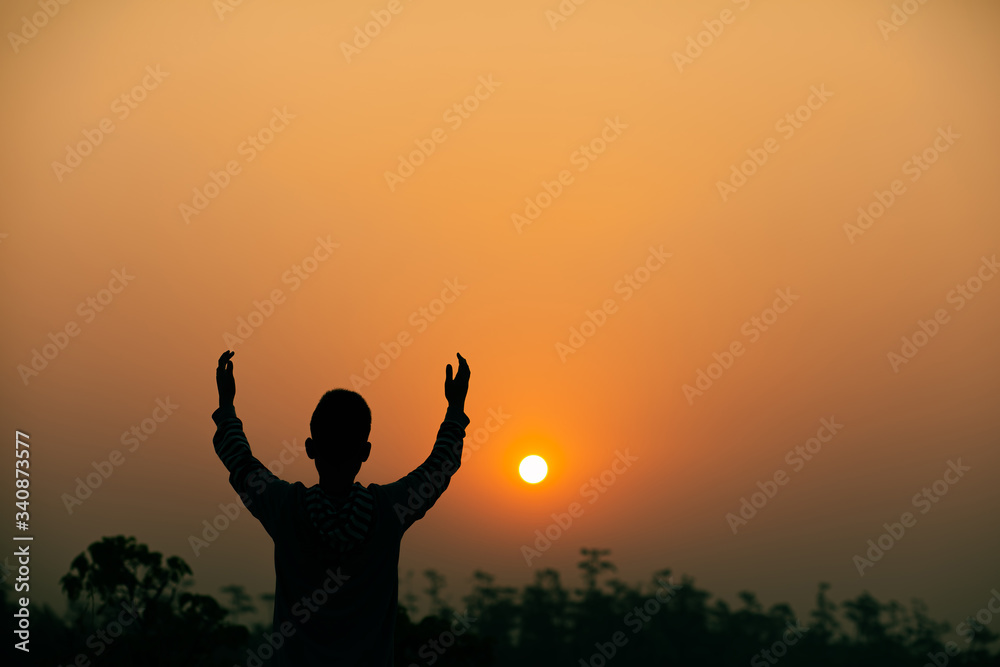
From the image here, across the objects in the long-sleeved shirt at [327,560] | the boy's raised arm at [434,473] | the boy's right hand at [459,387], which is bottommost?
the long-sleeved shirt at [327,560]

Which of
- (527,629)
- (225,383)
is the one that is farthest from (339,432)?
(527,629)

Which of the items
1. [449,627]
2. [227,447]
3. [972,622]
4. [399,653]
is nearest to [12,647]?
[399,653]

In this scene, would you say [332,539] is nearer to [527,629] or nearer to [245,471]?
[245,471]

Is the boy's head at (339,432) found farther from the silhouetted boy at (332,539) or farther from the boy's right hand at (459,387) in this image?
the boy's right hand at (459,387)

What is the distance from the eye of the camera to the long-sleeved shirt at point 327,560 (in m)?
2.18

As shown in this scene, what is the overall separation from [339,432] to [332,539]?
0.29 metres

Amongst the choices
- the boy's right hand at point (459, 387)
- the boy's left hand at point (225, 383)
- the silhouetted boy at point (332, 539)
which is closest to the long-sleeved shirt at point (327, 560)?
the silhouetted boy at point (332, 539)

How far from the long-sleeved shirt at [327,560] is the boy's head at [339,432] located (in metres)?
0.07

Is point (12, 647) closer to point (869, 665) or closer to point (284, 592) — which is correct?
point (284, 592)

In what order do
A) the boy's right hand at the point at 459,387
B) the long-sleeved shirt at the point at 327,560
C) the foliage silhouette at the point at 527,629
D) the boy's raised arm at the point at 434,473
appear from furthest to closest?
1. the foliage silhouette at the point at 527,629
2. the boy's right hand at the point at 459,387
3. the boy's raised arm at the point at 434,473
4. the long-sleeved shirt at the point at 327,560

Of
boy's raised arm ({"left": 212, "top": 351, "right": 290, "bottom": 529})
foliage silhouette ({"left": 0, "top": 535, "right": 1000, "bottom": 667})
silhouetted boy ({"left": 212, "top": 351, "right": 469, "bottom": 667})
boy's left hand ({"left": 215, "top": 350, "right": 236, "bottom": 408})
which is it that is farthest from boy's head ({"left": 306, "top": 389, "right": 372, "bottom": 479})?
foliage silhouette ({"left": 0, "top": 535, "right": 1000, "bottom": 667})

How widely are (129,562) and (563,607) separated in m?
22.2

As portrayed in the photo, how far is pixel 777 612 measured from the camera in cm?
4622

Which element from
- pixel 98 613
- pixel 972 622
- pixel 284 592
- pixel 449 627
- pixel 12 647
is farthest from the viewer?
pixel 972 622
